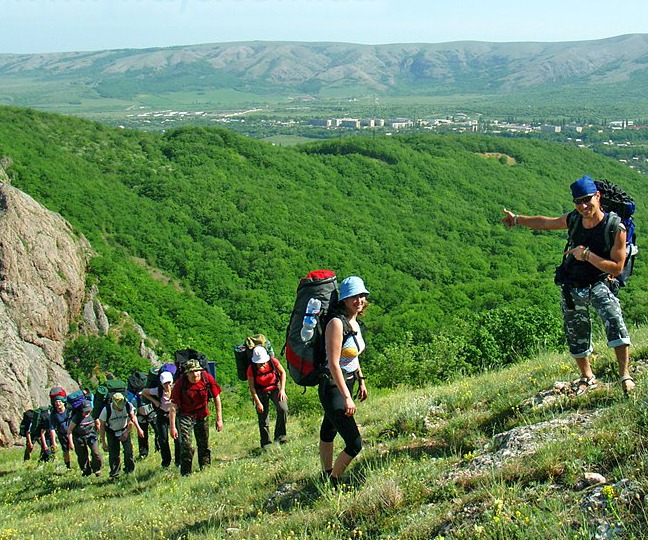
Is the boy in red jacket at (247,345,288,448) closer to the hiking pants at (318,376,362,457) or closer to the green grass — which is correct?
the green grass

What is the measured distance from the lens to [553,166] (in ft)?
245

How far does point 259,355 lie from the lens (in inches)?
350

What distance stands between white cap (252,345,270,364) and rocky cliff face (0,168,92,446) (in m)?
11.9

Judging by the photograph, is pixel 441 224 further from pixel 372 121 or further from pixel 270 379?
pixel 372 121

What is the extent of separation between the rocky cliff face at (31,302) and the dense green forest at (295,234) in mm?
1592

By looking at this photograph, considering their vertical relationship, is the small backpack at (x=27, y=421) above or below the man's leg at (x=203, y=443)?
below

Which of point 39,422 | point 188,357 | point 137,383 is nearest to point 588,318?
point 188,357

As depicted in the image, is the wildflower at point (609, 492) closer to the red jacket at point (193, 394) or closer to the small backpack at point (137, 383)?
the red jacket at point (193, 394)

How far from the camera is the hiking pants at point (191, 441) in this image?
27.2ft

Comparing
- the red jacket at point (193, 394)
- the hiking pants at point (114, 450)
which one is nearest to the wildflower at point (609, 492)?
the red jacket at point (193, 394)

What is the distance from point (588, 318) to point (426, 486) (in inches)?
88.0

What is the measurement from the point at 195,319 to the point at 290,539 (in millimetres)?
27808

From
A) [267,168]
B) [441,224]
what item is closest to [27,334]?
[267,168]

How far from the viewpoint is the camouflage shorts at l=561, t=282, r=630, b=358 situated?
545 cm
